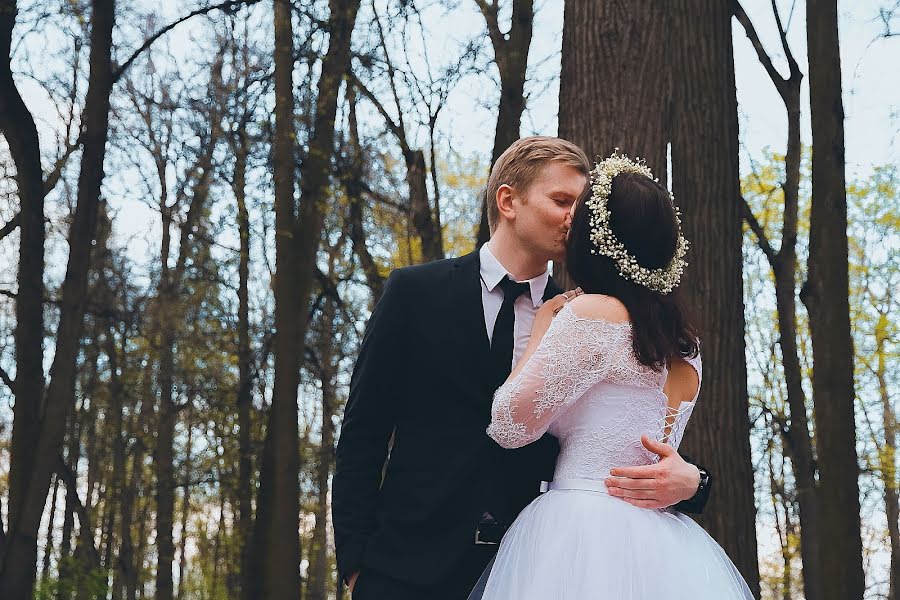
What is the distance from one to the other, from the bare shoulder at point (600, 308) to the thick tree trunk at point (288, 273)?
794cm

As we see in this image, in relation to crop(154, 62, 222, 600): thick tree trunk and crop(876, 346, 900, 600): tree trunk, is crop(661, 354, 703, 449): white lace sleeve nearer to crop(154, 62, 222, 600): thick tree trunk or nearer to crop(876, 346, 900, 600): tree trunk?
crop(154, 62, 222, 600): thick tree trunk

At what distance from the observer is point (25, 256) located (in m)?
10.2

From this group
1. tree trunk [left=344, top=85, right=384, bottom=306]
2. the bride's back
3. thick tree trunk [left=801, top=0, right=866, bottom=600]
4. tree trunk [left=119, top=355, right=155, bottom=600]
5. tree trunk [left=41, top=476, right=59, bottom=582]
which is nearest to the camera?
Answer: the bride's back

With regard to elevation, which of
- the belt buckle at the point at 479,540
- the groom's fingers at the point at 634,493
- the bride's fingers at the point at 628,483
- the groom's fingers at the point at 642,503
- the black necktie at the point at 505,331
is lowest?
the belt buckle at the point at 479,540

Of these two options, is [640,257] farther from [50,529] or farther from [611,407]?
[50,529]

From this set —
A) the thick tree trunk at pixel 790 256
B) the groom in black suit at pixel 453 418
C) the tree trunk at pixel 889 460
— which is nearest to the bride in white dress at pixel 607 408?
the groom in black suit at pixel 453 418

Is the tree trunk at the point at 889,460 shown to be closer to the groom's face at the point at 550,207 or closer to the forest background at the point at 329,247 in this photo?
the forest background at the point at 329,247

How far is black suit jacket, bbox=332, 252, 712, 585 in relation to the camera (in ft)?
10.3

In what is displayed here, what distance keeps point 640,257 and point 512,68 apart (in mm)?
8623

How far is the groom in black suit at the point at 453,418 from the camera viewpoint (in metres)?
3.14

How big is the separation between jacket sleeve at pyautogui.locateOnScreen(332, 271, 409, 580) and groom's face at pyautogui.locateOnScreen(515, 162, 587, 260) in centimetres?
45

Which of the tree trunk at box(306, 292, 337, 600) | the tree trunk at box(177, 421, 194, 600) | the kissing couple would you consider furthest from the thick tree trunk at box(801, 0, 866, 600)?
the tree trunk at box(177, 421, 194, 600)

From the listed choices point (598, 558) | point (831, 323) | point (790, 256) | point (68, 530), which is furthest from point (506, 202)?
point (68, 530)

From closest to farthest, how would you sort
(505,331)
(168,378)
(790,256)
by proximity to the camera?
(505,331)
(790,256)
(168,378)
